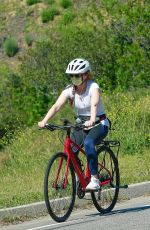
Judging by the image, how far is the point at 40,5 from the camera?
72500mm

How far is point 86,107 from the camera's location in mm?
10773

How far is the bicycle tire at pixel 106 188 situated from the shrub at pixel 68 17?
5422cm

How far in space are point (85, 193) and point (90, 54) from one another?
36.3 meters

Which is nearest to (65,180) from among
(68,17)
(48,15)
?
(68,17)

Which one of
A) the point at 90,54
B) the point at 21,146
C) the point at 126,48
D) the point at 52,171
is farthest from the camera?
the point at 90,54

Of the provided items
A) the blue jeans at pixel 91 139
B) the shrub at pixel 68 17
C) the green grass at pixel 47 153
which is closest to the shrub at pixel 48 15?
the shrub at pixel 68 17

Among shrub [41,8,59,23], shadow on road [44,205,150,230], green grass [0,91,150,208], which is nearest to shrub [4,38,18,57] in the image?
shrub [41,8,59,23]

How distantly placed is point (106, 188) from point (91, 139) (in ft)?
3.31

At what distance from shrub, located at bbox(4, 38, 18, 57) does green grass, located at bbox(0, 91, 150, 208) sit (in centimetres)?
4137

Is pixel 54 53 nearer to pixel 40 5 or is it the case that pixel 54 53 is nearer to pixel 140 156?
pixel 40 5

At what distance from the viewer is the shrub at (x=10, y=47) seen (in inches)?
2563

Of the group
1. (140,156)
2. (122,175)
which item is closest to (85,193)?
(122,175)

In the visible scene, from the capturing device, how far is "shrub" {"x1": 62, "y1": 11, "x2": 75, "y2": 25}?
2601 inches

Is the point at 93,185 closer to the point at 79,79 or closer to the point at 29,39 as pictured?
the point at 79,79
